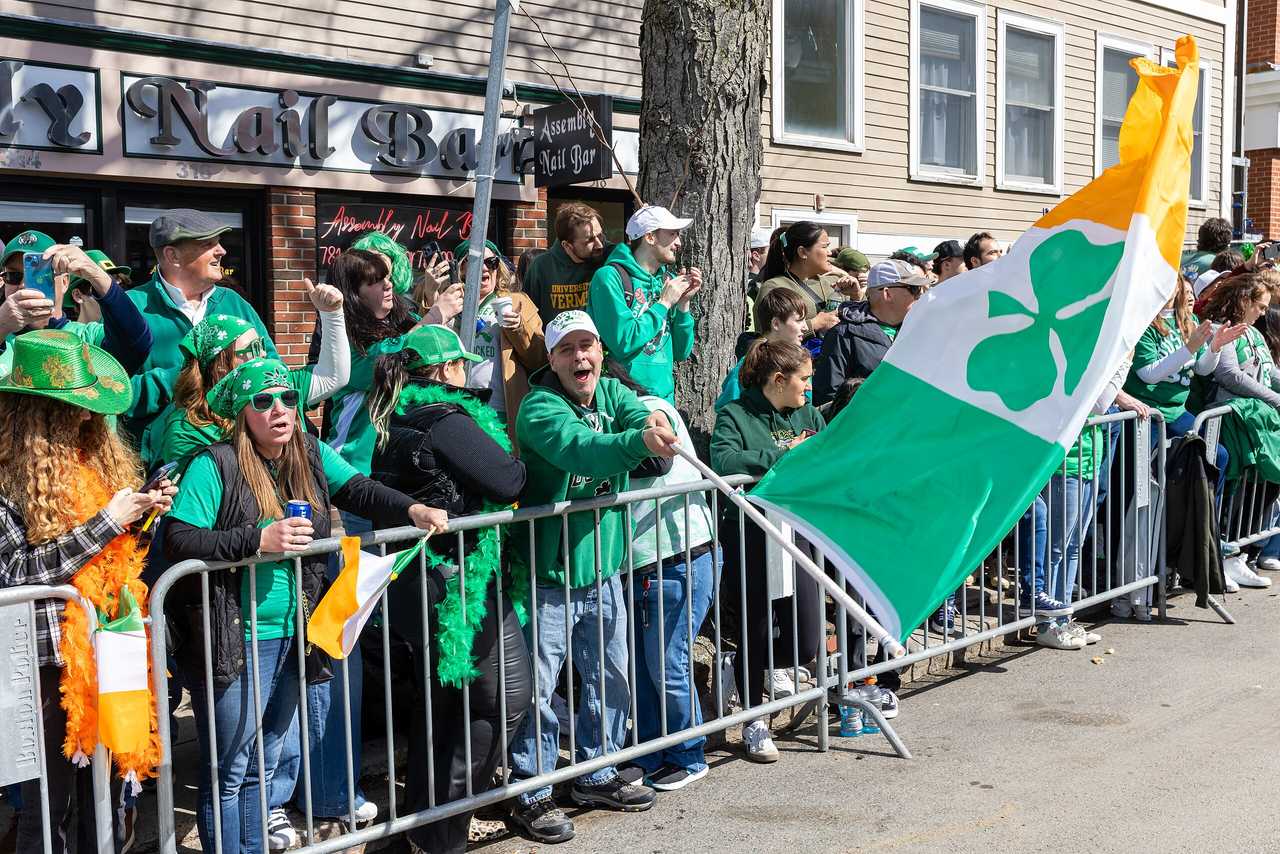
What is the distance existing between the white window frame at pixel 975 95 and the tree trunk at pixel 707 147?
7.73 m

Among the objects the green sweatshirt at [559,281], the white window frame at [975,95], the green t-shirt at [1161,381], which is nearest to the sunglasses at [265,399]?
the green sweatshirt at [559,281]

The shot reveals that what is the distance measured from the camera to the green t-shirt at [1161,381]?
7.77 meters

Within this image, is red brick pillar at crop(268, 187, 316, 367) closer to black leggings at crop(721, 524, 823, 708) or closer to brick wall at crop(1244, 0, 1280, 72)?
black leggings at crop(721, 524, 823, 708)

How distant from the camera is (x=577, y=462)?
451 centimetres

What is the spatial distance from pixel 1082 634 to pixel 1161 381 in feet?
5.57

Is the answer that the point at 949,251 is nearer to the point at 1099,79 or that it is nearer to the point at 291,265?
the point at 291,265

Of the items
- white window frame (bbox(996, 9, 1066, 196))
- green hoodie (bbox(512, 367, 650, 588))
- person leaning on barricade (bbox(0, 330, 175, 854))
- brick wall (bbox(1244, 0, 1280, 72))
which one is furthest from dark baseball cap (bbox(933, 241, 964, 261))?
brick wall (bbox(1244, 0, 1280, 72))

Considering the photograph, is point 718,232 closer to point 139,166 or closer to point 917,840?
point 917,840

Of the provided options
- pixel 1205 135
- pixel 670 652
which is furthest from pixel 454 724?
pixel 1205 135

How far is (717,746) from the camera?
224 inches

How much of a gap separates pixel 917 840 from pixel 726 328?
3.32 meters

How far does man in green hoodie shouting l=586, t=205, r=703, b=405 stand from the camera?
5.98 m

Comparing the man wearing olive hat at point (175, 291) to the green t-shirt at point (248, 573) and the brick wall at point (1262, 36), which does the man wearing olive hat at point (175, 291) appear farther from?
the brick wall at point (1262, 36)

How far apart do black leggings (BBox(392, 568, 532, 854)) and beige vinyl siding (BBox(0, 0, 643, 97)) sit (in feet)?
15.8
